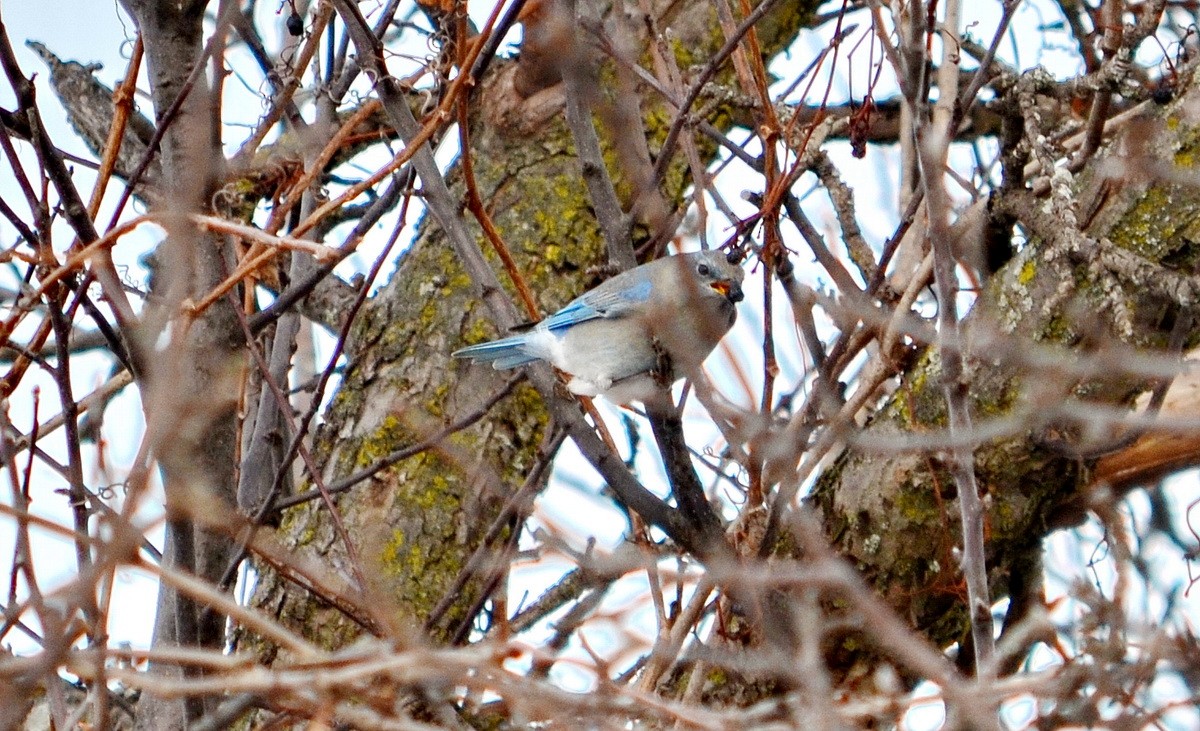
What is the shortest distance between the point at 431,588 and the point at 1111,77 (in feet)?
8.28

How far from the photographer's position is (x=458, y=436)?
4672mm

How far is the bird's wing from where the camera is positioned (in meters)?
4.84

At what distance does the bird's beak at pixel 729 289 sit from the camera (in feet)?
16.6

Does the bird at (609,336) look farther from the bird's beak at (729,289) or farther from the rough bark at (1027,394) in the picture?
the rough bark at (1027,394)

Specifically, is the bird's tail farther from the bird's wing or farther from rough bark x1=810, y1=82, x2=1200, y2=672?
rough bark x1=810, y1=82, x2=1200, y2=672

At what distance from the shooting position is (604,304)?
5039 millimetres

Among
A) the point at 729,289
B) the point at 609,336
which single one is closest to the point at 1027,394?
the point at 729,289

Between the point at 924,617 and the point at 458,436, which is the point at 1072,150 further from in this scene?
the point at 458,436

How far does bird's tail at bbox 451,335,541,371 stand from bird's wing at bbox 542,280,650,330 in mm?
215

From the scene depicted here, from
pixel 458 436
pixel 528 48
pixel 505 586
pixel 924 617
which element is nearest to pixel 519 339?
pixel 458 436

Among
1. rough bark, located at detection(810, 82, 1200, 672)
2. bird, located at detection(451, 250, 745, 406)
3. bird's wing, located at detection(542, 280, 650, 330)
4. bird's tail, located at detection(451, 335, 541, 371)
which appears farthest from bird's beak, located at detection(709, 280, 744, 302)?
rough bark, located at detection(810, 82, 1200, 672)

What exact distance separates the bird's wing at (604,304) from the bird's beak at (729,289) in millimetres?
282

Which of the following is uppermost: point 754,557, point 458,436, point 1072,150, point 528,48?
point 528,48

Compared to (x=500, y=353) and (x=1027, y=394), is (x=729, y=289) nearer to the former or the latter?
(x=500, y=353)
